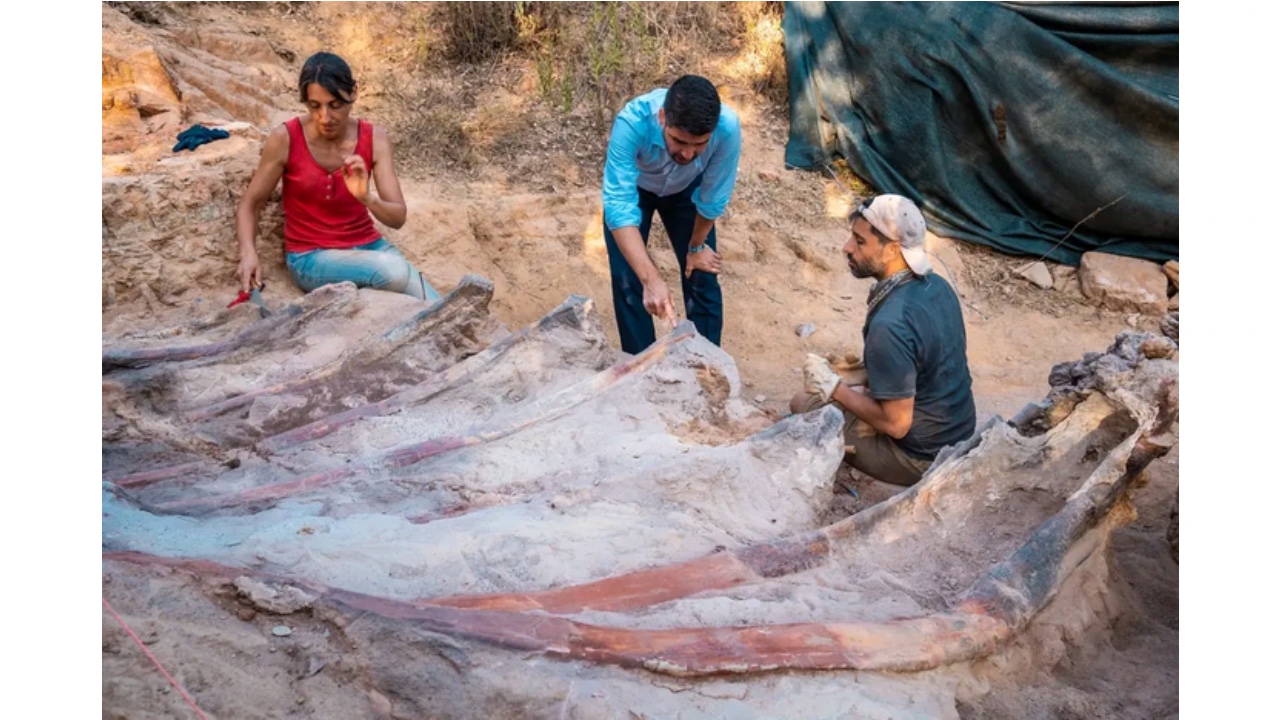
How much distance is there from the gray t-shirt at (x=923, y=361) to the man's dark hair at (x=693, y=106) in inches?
33.8

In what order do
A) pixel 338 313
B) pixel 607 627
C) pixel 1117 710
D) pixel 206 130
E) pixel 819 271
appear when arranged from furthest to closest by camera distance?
pixel 819 271, pixel 206 130, pixel 338 313, pixel 1117 710, pixel 607 627

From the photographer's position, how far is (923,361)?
326cm

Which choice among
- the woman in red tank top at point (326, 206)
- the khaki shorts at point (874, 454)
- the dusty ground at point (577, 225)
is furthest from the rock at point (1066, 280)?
the woman in red tank top at point (326, 206)

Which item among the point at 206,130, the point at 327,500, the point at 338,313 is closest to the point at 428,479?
the point at 327,500

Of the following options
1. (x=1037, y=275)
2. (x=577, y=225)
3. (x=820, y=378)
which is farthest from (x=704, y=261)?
(x=1037, y=275)

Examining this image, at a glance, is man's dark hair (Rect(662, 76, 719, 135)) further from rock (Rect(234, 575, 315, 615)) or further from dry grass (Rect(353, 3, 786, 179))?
dry grass (Rect(353, 3, 786, 179))

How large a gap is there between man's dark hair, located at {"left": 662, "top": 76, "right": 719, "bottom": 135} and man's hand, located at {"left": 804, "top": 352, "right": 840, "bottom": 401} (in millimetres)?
873

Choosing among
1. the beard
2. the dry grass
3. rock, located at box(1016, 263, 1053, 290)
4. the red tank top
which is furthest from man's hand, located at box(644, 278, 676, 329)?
rock, located at box(1016, 263, 1053, 290)

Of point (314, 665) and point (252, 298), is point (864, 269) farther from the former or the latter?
point (252, 298)

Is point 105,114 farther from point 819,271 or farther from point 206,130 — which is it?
point 819,271

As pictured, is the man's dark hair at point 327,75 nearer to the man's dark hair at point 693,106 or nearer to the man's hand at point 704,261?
the man's dark hair at point 693,106

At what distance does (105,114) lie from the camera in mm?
4488

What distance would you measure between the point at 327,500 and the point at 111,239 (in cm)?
212

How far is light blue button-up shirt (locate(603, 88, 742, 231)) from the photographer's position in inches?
150
